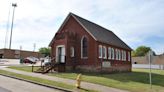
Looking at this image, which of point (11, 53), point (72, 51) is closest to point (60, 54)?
point (72, 51)

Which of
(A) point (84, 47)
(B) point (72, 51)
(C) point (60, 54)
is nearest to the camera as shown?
(A) point (84, 47)

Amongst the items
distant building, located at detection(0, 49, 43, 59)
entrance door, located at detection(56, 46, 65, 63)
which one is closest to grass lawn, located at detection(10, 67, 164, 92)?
entrance door, located at detection(56, 46, 65, 63)

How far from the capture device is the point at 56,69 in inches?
1091

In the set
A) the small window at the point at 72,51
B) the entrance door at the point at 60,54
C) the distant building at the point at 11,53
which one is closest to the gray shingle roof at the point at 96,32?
the small window at the point at 72,51

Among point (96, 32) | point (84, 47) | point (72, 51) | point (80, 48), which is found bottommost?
point (72, 51)

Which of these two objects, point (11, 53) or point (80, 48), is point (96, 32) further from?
point (11, 53)

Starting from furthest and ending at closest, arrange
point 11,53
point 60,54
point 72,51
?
point 11,53
point 60,54
point 72,51

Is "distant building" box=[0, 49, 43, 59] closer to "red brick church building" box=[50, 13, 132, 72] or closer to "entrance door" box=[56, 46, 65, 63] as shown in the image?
"red brick church building" box=[50, 13, 132, 72]

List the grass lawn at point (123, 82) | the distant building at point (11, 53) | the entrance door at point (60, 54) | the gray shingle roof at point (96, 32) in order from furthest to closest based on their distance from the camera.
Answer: the distant building at point (11, 53) → the entrance door at point (60, 54) → the gray shingle roof at point (96, 32) → the grass lawn at point (123, 82)

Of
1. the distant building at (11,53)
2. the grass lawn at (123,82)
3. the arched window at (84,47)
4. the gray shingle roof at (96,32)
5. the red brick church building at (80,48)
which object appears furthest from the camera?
Answer: the distant building at (11,53)

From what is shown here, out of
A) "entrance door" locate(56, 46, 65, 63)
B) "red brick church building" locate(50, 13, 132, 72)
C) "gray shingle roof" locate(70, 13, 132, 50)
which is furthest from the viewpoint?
"entrance door" locate(56, 46, 65, 63)

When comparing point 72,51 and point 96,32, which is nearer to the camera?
point 72,51

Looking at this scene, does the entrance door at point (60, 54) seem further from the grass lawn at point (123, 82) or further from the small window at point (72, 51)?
the grass lawn at point (123, 82)

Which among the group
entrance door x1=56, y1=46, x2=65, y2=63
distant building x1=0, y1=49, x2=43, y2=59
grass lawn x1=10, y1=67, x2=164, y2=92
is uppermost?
distant building x1=0, y1=49, x2=43, y2=59
